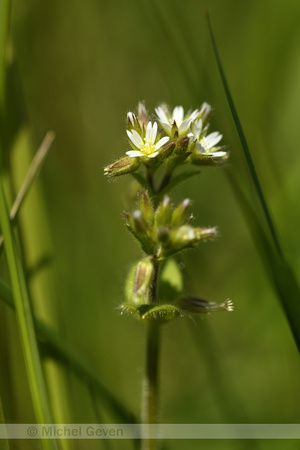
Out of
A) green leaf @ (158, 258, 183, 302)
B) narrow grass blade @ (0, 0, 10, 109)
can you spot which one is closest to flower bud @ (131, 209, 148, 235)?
green leaf @ (158, 258, 183, 302)

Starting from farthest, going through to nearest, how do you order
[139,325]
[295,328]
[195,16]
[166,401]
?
1. [195,16]
2. [139,325]
3. [166,401]
4. [295,328]

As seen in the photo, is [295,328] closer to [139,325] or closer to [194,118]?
[194,118]

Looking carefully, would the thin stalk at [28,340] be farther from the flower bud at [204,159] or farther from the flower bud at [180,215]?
the flower bud at [204,159]

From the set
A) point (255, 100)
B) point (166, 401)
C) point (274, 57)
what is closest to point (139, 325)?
point (166, 401)

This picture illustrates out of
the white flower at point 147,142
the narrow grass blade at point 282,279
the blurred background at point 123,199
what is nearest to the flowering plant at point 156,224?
the white flower at point 147,142

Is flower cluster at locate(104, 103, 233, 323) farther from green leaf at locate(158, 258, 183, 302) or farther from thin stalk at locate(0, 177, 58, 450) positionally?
thin stalk at locate(0, 177, 58, 450)
